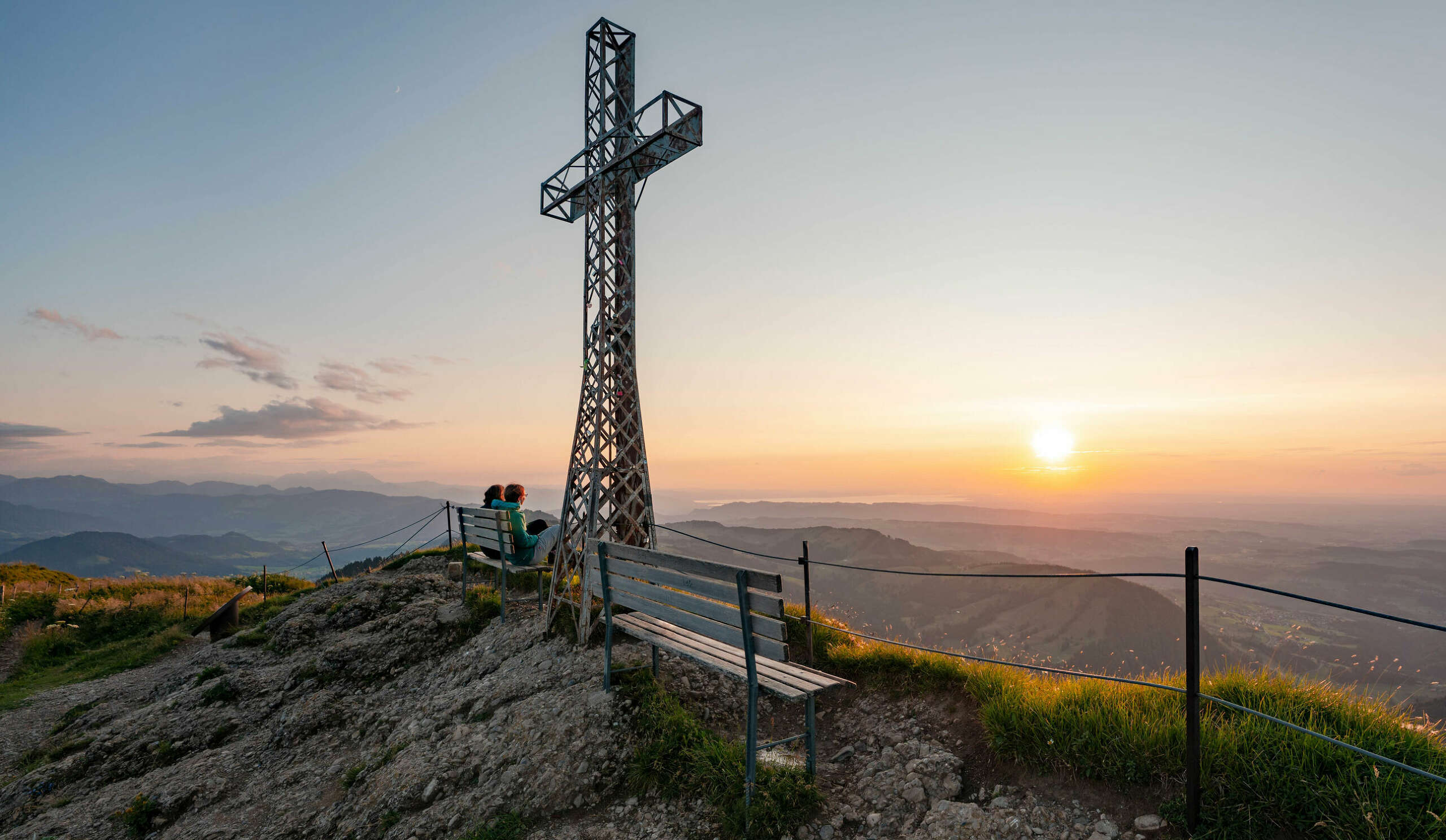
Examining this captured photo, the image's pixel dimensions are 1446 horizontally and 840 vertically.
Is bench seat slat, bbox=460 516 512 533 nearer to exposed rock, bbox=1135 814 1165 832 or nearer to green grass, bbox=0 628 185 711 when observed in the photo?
exposed rock, bbox=1135 814 1165 832

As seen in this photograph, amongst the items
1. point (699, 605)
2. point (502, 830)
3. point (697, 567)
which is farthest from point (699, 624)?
point (502, 830)

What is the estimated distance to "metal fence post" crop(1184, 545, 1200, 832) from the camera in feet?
12.5

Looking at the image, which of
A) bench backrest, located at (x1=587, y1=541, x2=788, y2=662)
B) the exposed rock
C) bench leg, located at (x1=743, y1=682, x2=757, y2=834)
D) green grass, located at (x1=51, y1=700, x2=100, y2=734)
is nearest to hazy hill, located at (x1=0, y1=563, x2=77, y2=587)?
green grass, located at (x1=51, y1=700, x2=100, y2=734)

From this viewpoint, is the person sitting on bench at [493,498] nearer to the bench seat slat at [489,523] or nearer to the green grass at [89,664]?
the bench seat slat at [489,523]

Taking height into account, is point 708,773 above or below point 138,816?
above

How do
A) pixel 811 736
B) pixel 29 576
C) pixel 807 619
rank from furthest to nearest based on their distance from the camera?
pixel 29 576
pixel 807 619
pixel 811 736

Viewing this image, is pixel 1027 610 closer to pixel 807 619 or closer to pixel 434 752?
pixel 807 619

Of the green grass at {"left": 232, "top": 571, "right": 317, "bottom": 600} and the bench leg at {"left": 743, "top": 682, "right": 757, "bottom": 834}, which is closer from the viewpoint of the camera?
the bench leg at {"left": 743, "top": 682, "right": 757, "bottom": 834}

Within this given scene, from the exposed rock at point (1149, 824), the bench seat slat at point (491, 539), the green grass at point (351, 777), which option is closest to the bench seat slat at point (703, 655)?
the exposed rock at point (1149, 824)

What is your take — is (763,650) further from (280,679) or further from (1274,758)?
(280,679)

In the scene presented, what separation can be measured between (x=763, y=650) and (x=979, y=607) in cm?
14569

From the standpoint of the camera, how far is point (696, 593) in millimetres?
5188

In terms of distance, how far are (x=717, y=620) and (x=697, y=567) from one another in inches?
19.1

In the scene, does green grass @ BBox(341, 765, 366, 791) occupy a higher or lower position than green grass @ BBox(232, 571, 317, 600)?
higher
